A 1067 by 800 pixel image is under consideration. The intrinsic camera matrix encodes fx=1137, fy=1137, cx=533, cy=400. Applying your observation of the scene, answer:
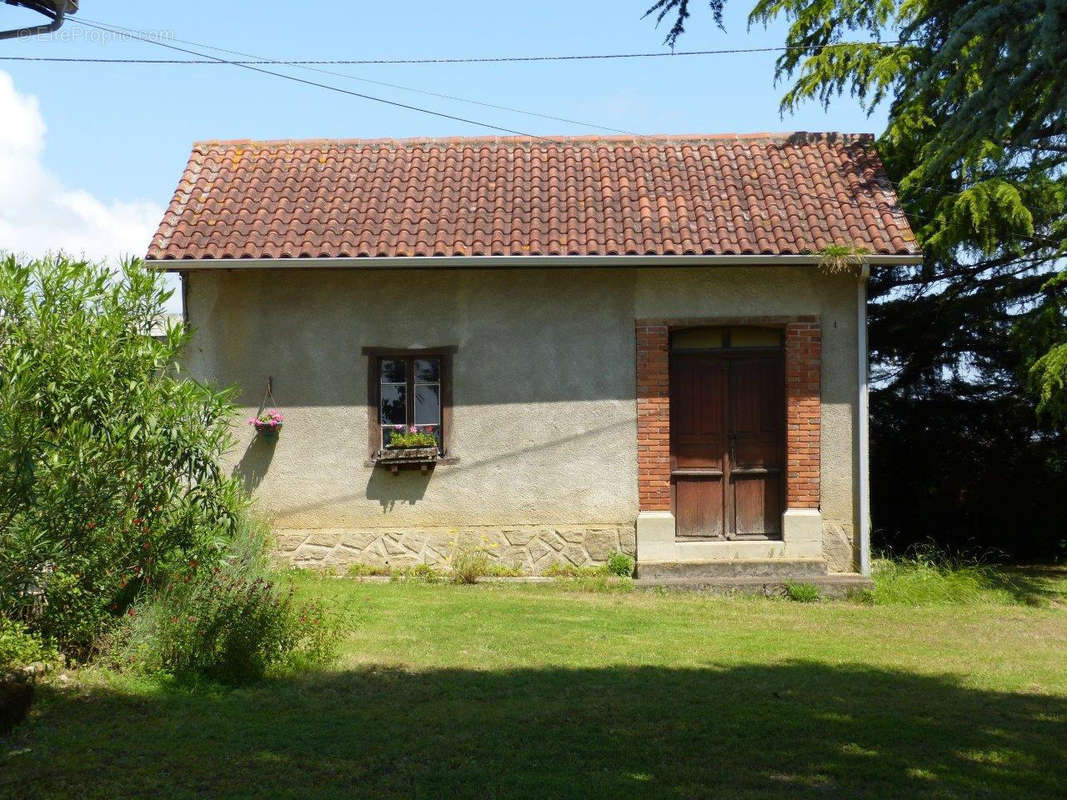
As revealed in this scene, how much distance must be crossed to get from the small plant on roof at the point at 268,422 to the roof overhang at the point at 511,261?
155 centimetres

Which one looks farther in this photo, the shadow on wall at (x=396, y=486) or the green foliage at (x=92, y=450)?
the shadow on wall at (x=396, y=486)

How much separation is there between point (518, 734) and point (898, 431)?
37.1ft

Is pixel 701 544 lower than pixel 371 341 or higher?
lower

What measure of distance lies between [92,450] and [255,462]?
17.3ft

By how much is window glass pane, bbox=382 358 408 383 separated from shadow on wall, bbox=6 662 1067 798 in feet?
16.6

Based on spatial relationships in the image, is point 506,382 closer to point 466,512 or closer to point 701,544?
point 466,512

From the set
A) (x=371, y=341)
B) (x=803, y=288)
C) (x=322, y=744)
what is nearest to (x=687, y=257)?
(x=803, y=288)

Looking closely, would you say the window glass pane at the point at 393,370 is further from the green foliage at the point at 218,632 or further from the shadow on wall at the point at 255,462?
the green foliage at the point at 218,632

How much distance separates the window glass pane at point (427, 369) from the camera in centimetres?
1231

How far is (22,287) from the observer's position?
702 centimetres

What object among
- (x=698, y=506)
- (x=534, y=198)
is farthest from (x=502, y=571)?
(x=534, y=198)

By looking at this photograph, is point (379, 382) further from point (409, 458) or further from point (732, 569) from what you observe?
point (732, 569)

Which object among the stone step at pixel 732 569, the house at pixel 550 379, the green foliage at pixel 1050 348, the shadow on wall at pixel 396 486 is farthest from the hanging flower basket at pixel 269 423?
the green foliage at pixel 1050 348

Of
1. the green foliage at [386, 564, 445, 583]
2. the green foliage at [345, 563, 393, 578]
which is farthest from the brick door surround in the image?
the green foliage at [345, 563, 393, 578]
